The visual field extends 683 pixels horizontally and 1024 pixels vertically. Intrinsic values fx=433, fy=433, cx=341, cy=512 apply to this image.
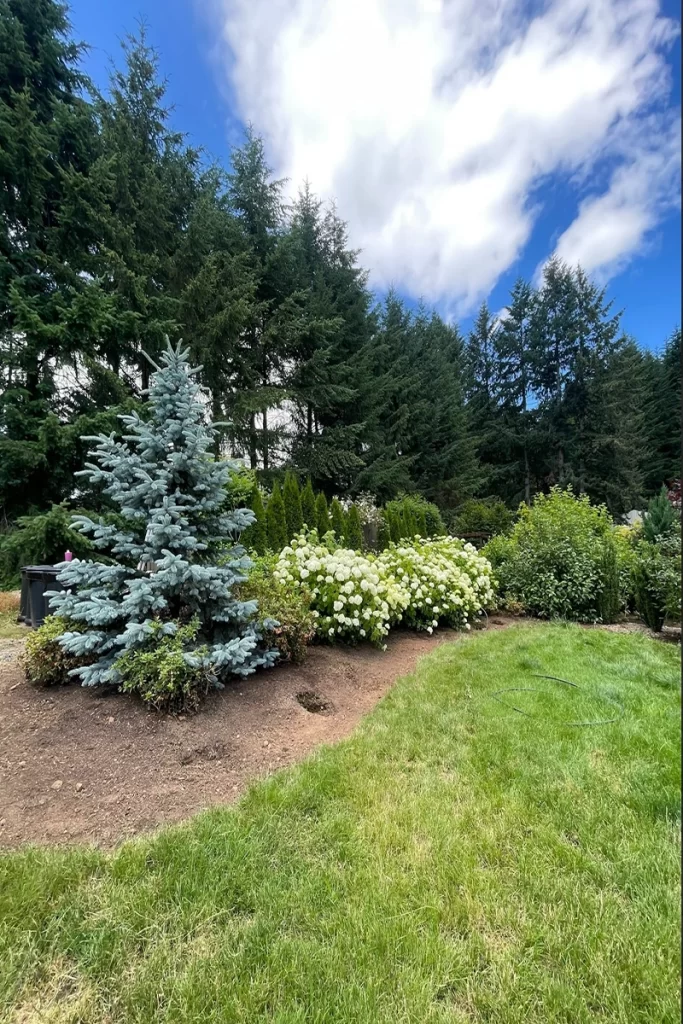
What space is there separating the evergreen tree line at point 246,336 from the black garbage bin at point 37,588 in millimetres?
3036

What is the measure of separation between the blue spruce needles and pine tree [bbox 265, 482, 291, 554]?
3789mm

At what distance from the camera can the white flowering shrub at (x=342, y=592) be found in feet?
13.9

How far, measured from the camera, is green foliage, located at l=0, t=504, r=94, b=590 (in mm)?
6926

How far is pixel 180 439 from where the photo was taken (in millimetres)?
3309

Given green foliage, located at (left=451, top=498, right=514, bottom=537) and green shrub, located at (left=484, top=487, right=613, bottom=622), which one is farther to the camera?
green foliage, located at (left=451, top=498, right=514, bottom=537)

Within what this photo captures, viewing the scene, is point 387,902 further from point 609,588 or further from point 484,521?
point 484,521

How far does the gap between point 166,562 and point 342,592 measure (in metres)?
1.85

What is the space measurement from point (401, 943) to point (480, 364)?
20.5m

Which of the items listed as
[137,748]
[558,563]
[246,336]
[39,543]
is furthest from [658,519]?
[39,543]

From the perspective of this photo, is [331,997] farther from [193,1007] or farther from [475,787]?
[475,787]

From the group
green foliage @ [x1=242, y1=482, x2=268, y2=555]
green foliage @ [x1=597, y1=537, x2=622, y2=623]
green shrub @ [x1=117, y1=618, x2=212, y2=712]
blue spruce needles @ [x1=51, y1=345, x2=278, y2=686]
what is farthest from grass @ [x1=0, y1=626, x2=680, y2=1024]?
green foliage @ [x1=242, y1=482, x2=268, y2=555]

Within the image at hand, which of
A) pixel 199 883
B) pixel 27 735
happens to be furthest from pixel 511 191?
pixel 27 735

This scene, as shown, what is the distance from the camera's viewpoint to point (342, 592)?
4.23m

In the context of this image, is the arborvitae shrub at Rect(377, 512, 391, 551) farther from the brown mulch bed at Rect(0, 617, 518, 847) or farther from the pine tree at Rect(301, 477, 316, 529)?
the brown mulch bed at Rect(0, 617, 518, 847)
